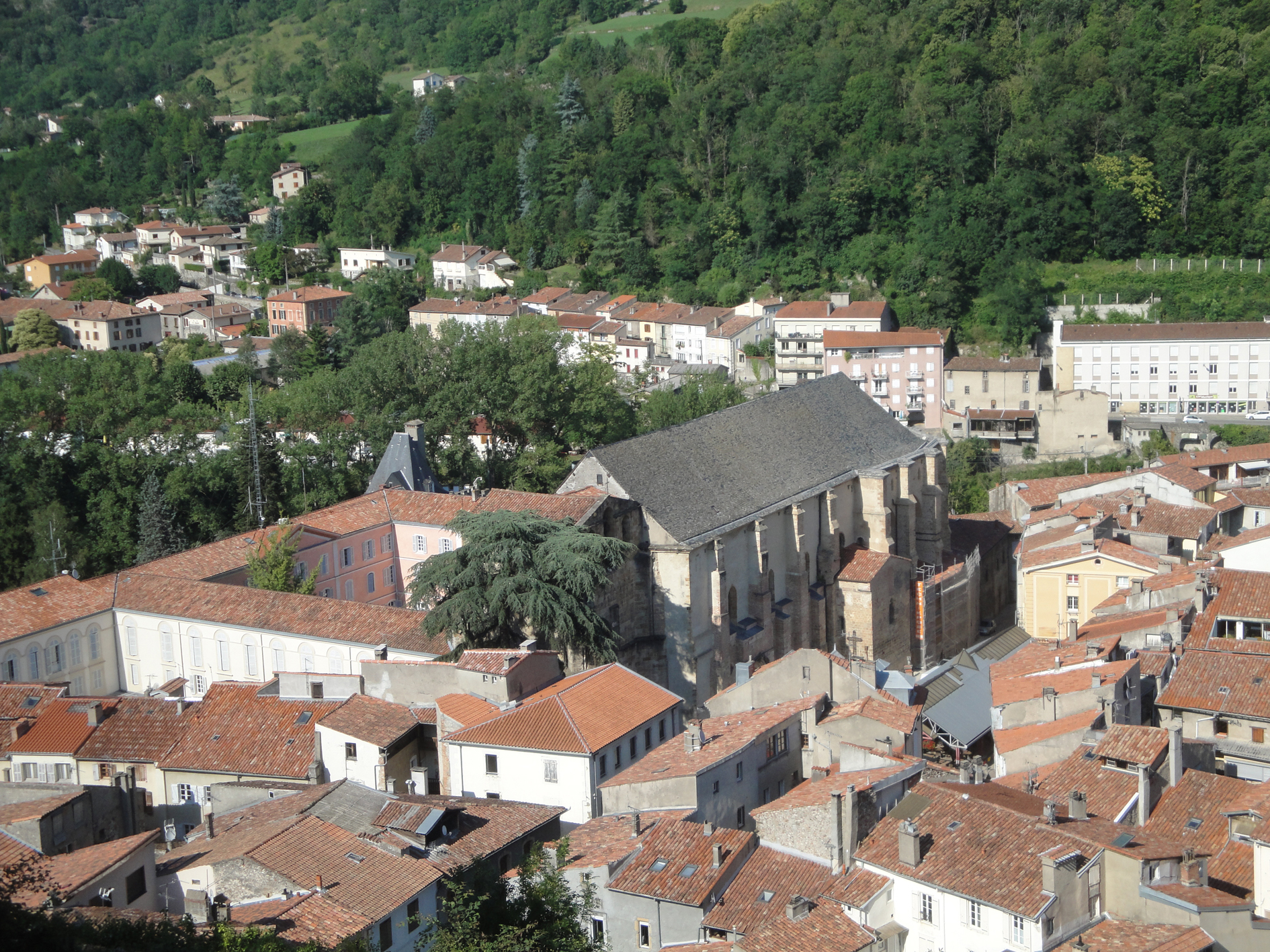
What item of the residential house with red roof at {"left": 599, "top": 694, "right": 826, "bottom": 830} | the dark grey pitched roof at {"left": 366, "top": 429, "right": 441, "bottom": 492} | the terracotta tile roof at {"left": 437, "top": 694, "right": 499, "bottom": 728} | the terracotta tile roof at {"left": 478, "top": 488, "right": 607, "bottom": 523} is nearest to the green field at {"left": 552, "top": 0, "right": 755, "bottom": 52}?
the dark grey pitched roof at {"left": 366, "top": 429, "right": 441, "bottom": 492}

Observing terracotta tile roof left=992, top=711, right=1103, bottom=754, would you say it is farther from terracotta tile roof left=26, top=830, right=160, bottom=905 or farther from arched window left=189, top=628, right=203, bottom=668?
arched window left=189, top=628, right=203, bottom=668

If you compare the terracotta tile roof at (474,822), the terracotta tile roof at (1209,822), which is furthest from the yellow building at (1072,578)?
the terracotta tile roof at (474,822)

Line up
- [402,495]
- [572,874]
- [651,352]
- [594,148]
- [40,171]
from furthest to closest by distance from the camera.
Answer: [40,171] < [594,148] < [651,352] < [402,495] < [572,874]

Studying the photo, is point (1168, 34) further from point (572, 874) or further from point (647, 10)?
point (572, 874)

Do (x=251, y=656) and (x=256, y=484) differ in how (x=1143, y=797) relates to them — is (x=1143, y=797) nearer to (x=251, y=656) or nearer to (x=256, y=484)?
(x=251, y=656)

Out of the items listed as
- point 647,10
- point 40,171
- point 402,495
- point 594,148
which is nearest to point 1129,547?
point 402,495

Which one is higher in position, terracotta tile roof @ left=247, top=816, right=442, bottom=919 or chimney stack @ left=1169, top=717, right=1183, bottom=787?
terracotta tile roof @ left=247, top=816, right=442, bottom=919
